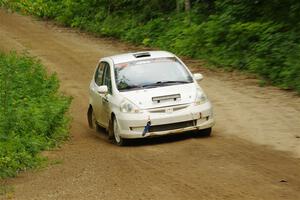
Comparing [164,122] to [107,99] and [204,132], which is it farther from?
[107,99]

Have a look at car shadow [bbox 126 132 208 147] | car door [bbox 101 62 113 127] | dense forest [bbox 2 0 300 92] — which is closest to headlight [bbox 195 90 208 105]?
car shadow [bbox 126 132 208 147]

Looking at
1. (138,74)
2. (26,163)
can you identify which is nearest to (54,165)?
(26,163)

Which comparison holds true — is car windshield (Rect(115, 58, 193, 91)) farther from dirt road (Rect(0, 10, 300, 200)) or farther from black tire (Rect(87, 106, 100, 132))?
black tire (Rect(87, 106, 100, 132))

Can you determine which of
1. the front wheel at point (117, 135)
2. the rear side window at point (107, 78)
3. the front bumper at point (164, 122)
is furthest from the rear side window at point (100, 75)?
the front bumper at point (164, 122)

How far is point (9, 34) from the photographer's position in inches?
1425

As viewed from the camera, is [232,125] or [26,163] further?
[232,125]

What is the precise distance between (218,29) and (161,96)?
12793mm

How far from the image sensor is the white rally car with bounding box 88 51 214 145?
12539mm

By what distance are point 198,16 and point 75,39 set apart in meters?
8.48

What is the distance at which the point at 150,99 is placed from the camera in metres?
12.7

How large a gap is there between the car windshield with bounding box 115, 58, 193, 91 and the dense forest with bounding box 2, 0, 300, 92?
3.00 m

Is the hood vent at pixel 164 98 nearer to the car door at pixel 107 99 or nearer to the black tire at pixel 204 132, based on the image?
the black tire at pixel 204 132

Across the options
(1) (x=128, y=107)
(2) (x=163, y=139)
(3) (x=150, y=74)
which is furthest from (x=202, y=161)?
(3) (x=150, y=74)

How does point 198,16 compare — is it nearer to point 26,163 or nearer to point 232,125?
point 232,125
